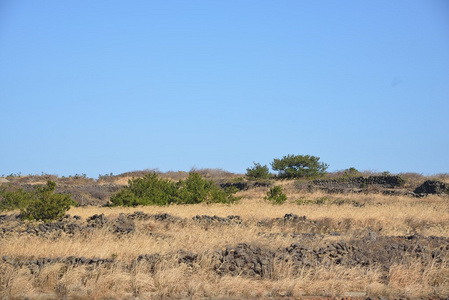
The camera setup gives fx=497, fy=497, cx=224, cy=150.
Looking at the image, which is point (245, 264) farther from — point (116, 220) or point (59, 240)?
point (116, 220)

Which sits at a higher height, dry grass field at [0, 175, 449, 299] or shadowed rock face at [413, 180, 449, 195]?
shadowed rock face at [413, 180, 449, 195]

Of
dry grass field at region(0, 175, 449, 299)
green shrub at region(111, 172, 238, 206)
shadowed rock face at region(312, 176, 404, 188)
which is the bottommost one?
dry grass field at region(0, 175, 449, 299)

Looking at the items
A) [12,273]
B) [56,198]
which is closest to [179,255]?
[12,273]

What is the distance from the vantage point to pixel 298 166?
175ft

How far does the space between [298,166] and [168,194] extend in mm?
26517

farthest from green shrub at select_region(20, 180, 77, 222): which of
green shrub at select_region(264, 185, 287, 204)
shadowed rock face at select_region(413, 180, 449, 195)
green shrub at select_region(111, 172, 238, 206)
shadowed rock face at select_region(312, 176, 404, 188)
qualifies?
shadowed rock face at select_region(413, 180, 449, 195)

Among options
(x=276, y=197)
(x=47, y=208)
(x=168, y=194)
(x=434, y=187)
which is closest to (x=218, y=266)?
(x=47, y=208)

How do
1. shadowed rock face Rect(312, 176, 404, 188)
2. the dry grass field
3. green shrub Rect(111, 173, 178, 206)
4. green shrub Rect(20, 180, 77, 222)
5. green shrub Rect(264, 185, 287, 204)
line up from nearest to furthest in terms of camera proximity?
the dry grass field < green shrub Rect(20, 180, 77, 222) < green shrub Rect(111, 173, 178, 206) < green shrub Rect(264, 185, 287, 204) < shadowed rock face Rect(312, 176, 404, 188)

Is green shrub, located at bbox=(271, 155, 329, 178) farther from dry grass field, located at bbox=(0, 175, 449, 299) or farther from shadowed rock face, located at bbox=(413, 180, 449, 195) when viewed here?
dry grass field, located at bbox=(0, 175, 449, 299)

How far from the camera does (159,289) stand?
31.6 feet

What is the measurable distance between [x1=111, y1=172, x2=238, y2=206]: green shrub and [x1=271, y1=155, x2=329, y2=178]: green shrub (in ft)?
76.0

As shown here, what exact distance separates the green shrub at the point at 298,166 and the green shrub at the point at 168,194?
912 inches

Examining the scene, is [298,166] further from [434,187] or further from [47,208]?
[47,208]

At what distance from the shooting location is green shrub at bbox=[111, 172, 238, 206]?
27594 millimetres
